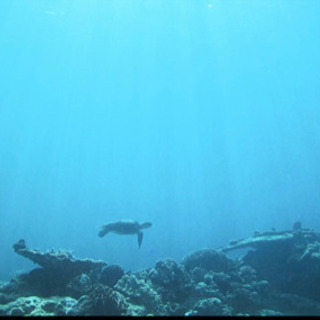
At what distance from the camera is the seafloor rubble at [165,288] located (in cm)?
911

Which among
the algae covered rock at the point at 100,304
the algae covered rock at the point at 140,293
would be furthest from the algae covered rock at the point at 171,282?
the algae covered rock at the point at 100,304

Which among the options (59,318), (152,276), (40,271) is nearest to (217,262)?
(152,276)

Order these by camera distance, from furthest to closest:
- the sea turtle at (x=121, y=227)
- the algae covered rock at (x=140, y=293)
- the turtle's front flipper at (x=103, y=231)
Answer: the sea turtle at (x=121, y=227) < the turtle's front flipper at (x=103, y=231) < the algae covered rock at (x=140, y=293)

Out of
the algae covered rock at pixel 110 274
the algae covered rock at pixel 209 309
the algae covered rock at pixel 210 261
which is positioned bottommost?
the algae covered rock at pixel 209 309

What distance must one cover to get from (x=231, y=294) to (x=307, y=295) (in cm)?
333

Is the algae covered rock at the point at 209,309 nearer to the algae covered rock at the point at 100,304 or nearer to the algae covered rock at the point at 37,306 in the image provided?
the algae covered rock at the point at 100,304

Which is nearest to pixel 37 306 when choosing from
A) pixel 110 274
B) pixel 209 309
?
pixel 110 274

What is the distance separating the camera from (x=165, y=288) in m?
11.4

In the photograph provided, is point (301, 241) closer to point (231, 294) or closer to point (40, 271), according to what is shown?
point (231, 294)

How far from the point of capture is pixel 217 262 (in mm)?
15531

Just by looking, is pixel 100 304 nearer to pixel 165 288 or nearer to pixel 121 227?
pixel 165 288

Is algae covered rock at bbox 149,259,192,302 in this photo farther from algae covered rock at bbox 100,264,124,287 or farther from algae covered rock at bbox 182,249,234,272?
algae covered rock at bbox 182,249,234,272

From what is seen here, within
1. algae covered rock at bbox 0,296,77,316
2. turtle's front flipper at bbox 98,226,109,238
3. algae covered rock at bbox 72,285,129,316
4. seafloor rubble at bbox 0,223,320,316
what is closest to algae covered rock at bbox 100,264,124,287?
seafloor rubble at bbox 0,223,320,316

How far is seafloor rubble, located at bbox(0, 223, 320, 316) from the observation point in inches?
359
